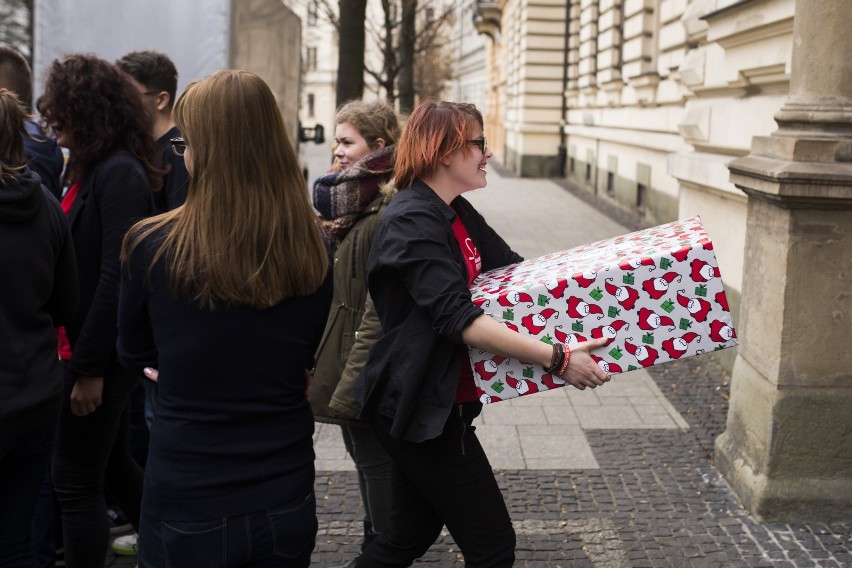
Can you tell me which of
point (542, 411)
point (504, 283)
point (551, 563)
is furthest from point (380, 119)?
point (542, 411)

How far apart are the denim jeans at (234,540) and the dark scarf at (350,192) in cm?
125

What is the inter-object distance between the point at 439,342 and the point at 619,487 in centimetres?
228

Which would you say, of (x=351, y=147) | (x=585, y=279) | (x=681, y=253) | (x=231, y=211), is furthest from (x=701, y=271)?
(x=351, y=147)

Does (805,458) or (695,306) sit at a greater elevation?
(695,306)

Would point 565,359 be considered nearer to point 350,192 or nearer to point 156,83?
point 350,192

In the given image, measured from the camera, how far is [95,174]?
3.35m

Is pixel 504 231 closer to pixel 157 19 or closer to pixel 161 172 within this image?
pixel 157 19

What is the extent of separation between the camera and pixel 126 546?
158 inches

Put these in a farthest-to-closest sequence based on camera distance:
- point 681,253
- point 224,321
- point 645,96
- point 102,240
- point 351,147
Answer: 1. point 645,96
2. point 351,147
3. point 102,240
4. point 681,253
5. point 224,321

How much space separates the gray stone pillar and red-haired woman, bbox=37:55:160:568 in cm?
251

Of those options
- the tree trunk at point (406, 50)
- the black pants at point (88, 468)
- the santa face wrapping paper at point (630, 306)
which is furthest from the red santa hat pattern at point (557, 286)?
the tree trunk at point (406, 50)

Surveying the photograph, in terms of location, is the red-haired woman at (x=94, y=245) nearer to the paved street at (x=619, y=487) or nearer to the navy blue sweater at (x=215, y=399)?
the paved street at (x=619, y=487)

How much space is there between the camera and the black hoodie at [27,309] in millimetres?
2709

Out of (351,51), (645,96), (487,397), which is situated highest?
(351,51)
